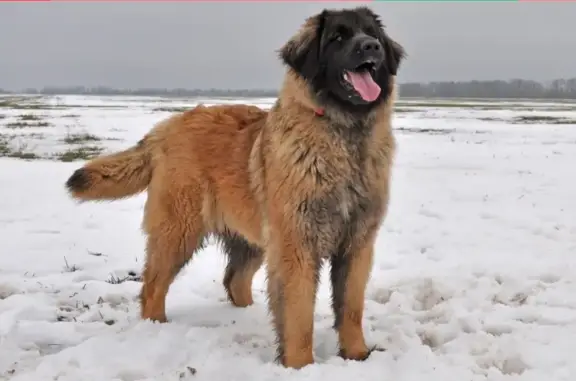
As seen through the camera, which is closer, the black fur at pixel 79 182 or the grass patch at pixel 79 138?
the black fur at pixel 79 182

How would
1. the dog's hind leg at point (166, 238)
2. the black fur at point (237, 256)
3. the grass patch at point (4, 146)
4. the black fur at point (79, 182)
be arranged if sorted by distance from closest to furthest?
the dog's hind leg at point (166, 238) < the black fur at point (79, 182) < the black fur at point (237, 256) < the grass patch at point (4, 146)

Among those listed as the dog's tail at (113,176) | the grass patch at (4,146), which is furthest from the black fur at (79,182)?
the grass patch at (4,146)

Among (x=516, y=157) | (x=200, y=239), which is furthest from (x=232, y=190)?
(x=516, y=157)

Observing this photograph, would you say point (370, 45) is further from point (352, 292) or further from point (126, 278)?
point (126, 278)

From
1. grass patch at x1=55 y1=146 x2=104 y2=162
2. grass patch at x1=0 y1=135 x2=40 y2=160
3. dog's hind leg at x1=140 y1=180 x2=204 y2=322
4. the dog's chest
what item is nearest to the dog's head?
the dog's chest

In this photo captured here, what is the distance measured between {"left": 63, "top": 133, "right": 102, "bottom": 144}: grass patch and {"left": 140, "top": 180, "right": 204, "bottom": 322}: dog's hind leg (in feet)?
46.9

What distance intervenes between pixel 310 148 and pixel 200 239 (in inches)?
50.8

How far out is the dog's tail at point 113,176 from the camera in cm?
432

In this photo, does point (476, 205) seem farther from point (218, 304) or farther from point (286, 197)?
point (286, 197)

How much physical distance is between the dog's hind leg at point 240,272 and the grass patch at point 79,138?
46.2 ft

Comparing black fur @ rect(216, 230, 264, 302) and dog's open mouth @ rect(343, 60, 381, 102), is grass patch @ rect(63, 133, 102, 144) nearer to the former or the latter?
black fur @ rect(216, 230, 264, 302)

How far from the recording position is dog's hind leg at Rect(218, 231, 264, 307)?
Result: 4.66 meters

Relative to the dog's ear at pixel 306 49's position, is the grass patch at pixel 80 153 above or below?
below

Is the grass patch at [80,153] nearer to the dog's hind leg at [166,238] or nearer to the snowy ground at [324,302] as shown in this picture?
the snowy ground at [324,302]
